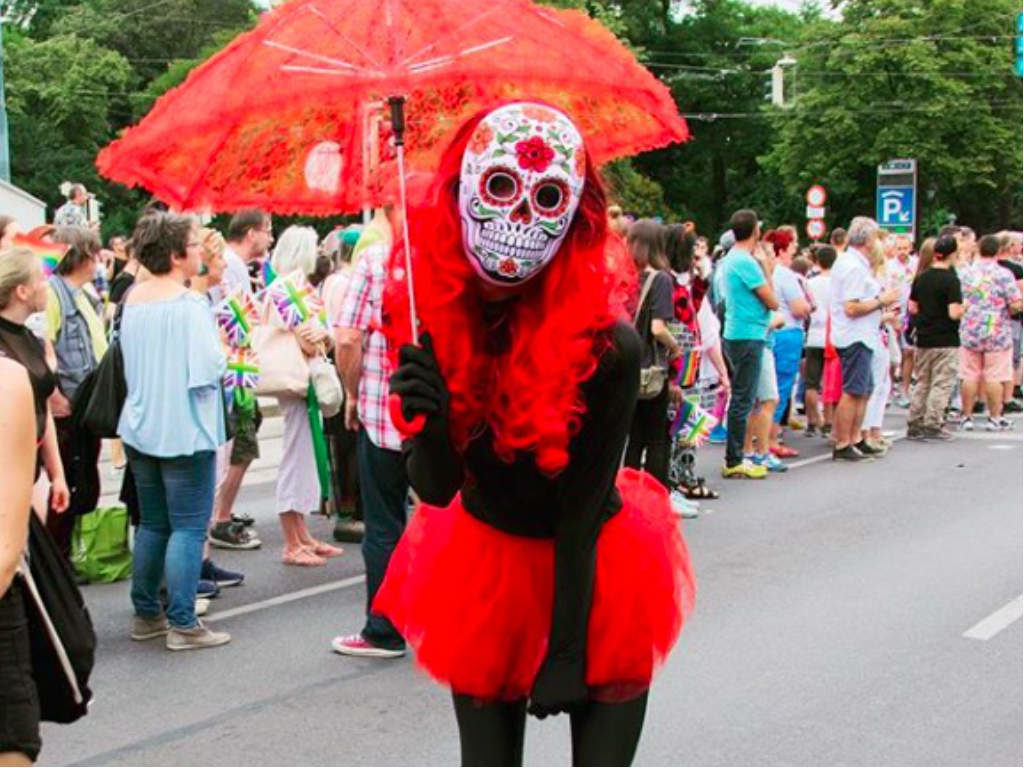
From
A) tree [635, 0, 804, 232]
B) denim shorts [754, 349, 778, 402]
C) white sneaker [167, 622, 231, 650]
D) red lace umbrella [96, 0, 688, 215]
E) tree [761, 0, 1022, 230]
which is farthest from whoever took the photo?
tree [635, 0, 804, 232]

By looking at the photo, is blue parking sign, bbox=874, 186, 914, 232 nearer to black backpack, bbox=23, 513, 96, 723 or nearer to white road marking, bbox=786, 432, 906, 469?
white road marking, bbox=786, 432, 906, 469

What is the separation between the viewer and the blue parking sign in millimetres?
27828

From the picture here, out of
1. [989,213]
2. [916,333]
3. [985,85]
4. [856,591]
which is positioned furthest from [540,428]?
[989,213]

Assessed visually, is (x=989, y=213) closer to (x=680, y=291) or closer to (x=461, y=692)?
(x=680, y=291)

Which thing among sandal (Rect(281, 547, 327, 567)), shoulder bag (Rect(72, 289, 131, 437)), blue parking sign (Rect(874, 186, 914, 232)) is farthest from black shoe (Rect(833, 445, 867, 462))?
blue parking sign (Rect(874, 186, 914, 232))

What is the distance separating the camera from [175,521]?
232 inches

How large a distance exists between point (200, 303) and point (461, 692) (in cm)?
359

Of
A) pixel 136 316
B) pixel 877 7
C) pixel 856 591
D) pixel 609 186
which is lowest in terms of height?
pixel 856 591

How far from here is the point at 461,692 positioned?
2.77m

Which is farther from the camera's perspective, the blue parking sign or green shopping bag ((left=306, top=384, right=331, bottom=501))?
the blue parking sign

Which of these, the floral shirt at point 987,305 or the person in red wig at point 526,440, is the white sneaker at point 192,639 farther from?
the floral shirt at point 987,305

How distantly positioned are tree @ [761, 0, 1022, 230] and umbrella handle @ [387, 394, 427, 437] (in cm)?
4300

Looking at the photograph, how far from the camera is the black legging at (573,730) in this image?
8.79 feet

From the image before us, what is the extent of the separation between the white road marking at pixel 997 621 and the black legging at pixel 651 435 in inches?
93.4
